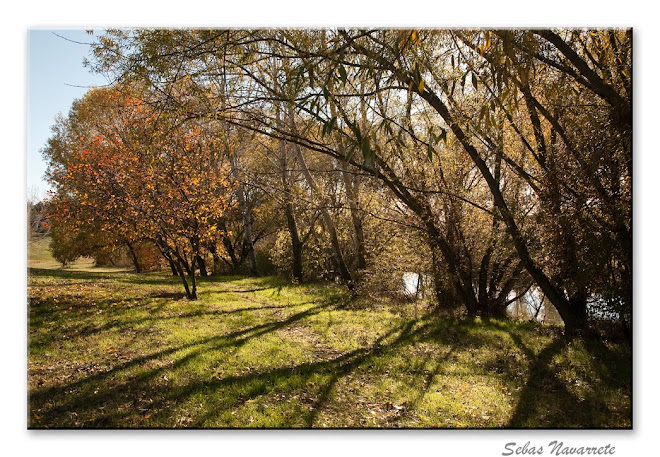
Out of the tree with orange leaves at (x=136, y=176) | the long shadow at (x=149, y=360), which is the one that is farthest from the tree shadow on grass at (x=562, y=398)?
the tree with orange leaves at (x=136, y=176)

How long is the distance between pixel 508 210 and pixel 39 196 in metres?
4.87

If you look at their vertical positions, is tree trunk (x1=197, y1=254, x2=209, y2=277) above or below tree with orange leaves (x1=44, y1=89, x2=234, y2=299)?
below

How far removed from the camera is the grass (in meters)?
3.23

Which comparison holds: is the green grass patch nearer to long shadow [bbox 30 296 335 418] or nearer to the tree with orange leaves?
long shadow [bbox 30 296 335 418]

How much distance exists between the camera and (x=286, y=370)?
386cm

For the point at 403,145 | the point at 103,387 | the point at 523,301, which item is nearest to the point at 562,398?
the point at 403,145

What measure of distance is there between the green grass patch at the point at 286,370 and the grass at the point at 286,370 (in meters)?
0.01

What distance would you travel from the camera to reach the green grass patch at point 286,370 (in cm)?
323

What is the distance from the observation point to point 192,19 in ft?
12.2

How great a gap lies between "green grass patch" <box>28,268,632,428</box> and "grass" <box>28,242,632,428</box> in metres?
0.01

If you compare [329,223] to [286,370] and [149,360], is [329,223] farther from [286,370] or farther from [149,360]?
[149,360]

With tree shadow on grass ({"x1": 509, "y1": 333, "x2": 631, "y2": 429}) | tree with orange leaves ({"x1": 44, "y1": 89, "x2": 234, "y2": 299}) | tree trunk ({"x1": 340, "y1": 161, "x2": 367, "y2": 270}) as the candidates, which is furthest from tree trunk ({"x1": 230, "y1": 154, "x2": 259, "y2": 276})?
tree shadow on grass ({"x1": 509, "y1": 333, "x2": 631, "y2": 429})
